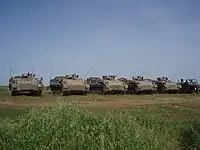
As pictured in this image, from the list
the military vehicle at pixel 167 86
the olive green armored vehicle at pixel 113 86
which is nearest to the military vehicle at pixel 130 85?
the olive green armored vehicle at pixel 113 86

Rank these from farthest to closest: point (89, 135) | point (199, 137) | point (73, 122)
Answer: point (199, 137), point (73, 122), point (89, 135)

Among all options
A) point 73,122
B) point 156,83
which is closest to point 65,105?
point 73,122

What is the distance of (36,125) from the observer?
345 inches

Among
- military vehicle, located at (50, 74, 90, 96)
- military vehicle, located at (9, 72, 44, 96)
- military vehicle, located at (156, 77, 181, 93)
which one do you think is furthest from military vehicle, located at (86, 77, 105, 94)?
military vehicle, located at (156, 77, 181, 93)

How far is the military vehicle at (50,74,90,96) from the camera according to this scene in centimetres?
2964

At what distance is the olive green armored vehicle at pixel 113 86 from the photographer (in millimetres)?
32906

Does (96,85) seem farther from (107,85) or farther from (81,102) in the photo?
(81,102)

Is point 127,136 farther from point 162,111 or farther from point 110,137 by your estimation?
point 162,111

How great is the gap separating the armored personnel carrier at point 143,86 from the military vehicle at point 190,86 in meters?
4.48

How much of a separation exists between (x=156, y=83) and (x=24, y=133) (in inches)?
1232

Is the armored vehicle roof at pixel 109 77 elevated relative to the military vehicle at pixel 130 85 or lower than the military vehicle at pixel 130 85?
elevated

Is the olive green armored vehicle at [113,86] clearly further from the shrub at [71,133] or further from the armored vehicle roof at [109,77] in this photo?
the shrub at [71,133]

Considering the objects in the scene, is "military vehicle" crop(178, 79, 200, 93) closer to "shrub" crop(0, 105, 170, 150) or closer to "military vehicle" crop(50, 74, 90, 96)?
"military vehicle" crop(50, 74, 90, 96)

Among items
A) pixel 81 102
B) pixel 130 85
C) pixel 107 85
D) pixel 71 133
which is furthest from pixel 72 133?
pixel 130 85
